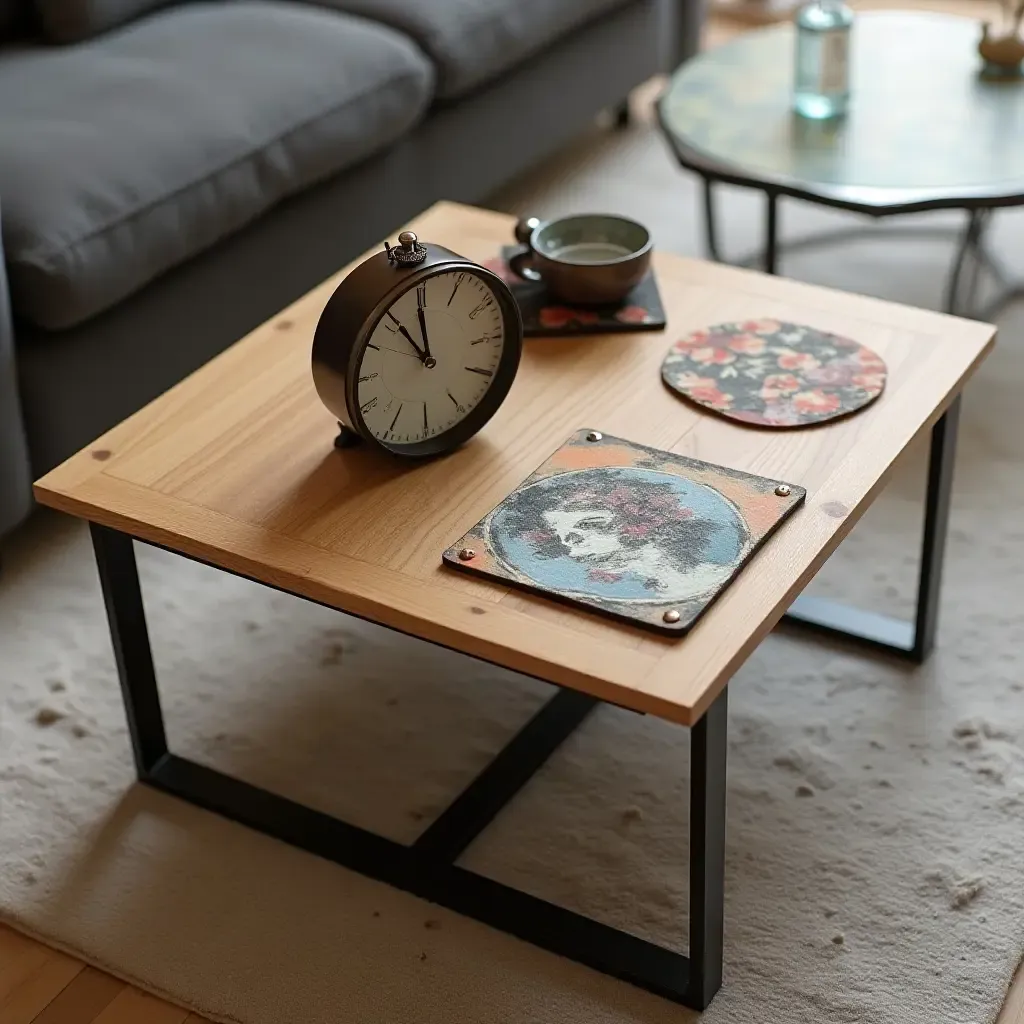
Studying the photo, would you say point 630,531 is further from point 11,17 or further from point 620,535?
point 11,17

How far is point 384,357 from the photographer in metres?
1.46

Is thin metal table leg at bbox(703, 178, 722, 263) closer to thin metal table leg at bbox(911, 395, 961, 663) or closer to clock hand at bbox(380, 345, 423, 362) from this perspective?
thin metal table leg at bbox(911, 395, 961, 663)

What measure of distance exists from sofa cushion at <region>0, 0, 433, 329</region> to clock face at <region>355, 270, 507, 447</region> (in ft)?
2.20

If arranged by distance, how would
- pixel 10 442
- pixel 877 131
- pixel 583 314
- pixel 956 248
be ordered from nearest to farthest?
pixel 583 314 → pixel 10 442 → pixel 877 131 → pixel 956 248

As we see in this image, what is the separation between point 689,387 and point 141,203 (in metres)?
0.85

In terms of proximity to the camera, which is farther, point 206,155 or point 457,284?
point 206,155

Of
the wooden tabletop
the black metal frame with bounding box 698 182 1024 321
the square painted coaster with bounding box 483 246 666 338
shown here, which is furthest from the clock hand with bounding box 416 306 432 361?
the black metal frame with bounding box 698 182 1024 321

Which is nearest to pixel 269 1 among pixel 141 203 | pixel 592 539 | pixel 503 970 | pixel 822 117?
pixel 141 203

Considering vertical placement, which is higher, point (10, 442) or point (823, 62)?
point (823, 62)

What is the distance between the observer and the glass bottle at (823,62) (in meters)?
2.27

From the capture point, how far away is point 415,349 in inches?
58.2

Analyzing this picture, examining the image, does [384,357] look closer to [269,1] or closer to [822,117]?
[822,117]

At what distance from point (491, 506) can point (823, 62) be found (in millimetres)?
1156

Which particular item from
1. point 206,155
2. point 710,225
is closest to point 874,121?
point 710,225
